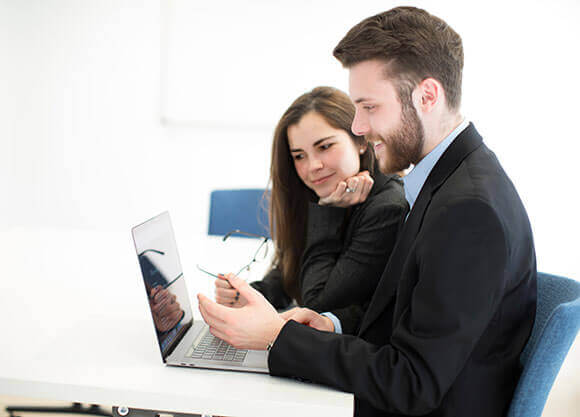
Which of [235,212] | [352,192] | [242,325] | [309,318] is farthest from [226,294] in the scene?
[235,212]

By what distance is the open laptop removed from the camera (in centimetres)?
85

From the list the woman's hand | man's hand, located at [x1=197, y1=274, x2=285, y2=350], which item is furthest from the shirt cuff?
man's hand, located at [x1=197, y1=274, x2=285, y2=350]

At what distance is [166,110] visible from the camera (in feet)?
11.3

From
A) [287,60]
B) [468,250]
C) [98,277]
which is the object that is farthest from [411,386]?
[287,60]

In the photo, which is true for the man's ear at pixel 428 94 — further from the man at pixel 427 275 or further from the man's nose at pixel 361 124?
the man's nose at pixel 361 124

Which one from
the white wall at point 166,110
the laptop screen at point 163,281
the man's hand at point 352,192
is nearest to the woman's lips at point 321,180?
the man's hand at point 352,192

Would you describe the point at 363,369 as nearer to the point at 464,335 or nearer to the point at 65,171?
the point at 464,335

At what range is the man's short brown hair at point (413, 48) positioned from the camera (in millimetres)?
913

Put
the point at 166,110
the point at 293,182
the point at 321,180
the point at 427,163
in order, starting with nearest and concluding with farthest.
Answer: the point at 427,163 → the point at 321,180 → the point at 293,182 → the point at 166,110

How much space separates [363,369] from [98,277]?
96 cm

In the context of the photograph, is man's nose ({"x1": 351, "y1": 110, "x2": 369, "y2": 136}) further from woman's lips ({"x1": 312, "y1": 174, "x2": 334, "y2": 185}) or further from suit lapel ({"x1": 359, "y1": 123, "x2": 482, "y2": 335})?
woman's lips ({"x1": 312, "y1": 174, "x2": 334, "y2": 185})

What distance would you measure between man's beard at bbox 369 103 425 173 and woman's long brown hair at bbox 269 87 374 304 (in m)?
0.54

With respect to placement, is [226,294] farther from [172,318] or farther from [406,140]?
[406,140]

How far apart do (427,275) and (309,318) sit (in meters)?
0.41
